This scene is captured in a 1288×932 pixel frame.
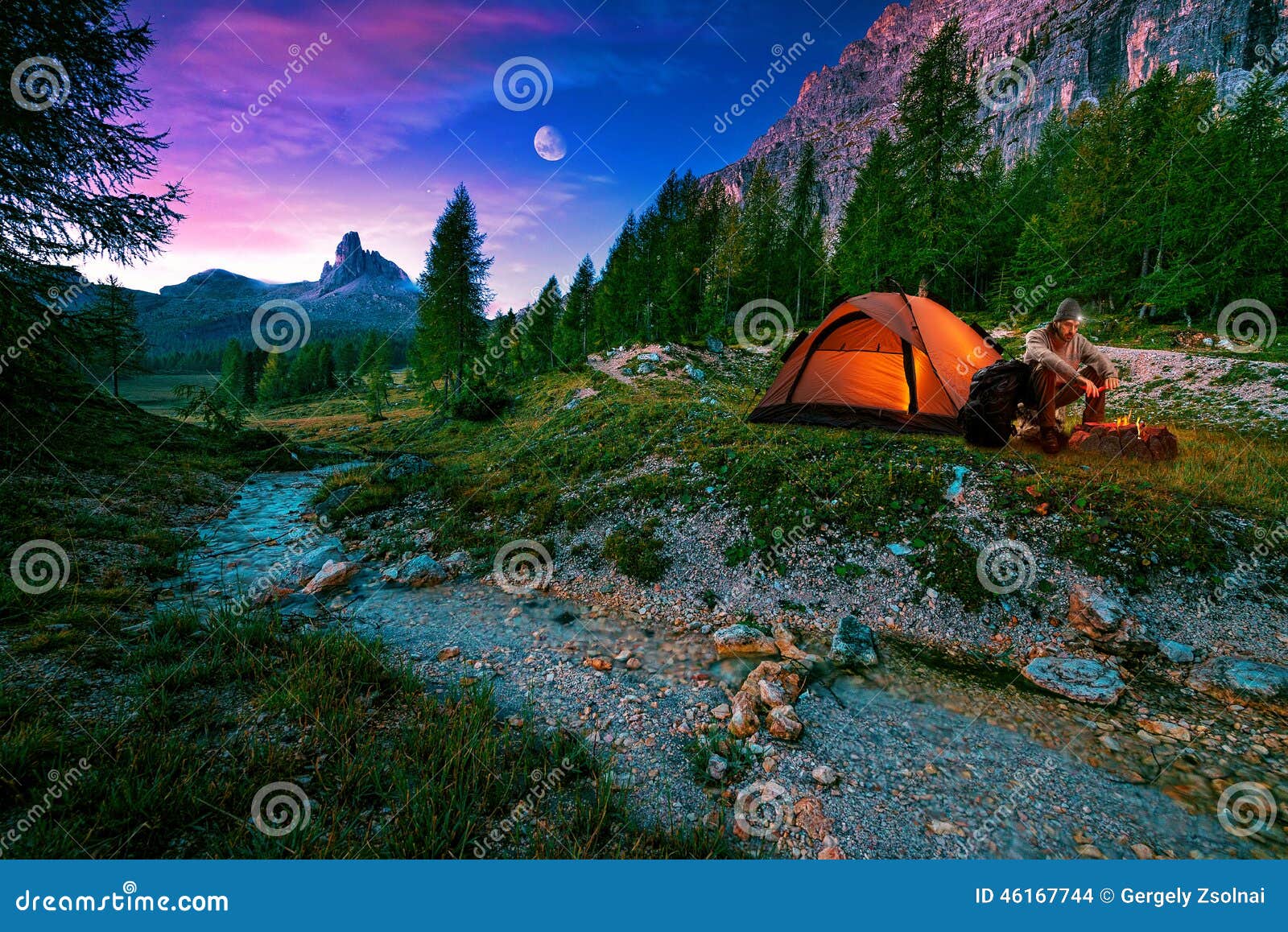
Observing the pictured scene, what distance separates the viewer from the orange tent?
31.1 feet

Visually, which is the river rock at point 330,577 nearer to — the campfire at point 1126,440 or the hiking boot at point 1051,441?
the hiking boot at point 1051,441

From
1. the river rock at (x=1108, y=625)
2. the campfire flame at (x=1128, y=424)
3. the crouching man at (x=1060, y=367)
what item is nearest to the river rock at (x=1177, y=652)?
the river rock at (x=1108, y=625)

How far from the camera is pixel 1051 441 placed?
747cm

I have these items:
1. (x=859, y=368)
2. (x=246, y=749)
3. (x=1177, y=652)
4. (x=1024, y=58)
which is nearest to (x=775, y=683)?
(x=1177, y=652)

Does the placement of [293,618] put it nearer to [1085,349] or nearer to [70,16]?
[1085,349]

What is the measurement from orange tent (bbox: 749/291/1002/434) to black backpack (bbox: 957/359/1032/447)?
118 cm

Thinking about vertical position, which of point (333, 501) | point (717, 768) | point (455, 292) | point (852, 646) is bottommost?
point (717, 768)

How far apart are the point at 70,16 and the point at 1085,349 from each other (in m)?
20.9

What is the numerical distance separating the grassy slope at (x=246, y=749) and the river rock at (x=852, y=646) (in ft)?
8.46

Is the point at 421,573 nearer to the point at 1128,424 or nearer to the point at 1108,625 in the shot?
the point at 1108,625

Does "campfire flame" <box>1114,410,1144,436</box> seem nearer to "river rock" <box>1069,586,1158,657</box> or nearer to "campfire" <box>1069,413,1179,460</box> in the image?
"campfire" <box>1069,413,1179,460</box>

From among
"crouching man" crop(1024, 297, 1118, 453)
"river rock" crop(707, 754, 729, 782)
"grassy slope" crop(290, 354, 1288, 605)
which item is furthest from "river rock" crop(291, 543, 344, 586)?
"crouching man" crop(1024, 297, 1118, 453)

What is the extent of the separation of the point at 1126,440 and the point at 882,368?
4.21 meters

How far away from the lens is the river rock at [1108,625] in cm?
461
